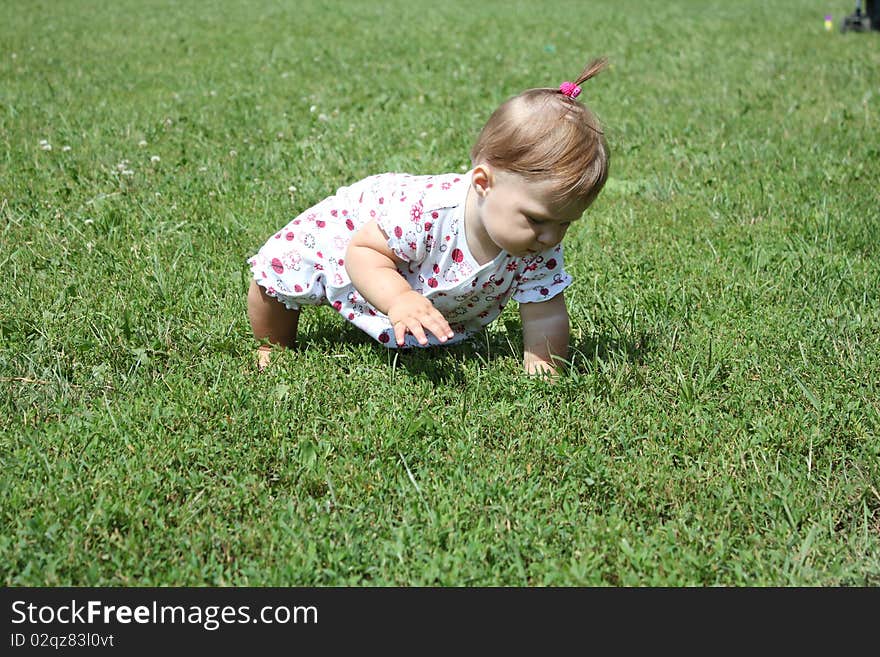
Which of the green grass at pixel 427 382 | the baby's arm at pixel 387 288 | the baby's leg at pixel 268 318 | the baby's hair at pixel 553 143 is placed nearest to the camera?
the green grass at pixel 427 382

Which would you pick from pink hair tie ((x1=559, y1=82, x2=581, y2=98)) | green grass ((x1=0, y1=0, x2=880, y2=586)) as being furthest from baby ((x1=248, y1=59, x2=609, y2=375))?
green grass ((x1=0, y1=0, x2=880, y2=586))

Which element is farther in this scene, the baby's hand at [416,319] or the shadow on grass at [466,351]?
the shadow on grass at [466,351]

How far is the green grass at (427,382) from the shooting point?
8.28ft

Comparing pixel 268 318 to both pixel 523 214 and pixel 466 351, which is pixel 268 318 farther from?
pixel 523 214

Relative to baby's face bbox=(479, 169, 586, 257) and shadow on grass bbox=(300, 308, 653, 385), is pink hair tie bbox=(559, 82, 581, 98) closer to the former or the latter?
baby's face bbox=(479, 169, 586, 257)

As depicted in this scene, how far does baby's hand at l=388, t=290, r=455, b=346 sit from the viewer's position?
3078 mm

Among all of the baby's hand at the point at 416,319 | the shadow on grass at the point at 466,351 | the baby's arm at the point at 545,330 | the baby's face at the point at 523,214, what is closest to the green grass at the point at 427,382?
the shadow on grass at the point at 466,351

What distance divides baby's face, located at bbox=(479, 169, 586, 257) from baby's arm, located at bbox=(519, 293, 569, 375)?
320 mm

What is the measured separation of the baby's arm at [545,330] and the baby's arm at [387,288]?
0.41m

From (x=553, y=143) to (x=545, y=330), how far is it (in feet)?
2.60

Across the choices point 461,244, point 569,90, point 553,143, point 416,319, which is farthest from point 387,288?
point 569,90

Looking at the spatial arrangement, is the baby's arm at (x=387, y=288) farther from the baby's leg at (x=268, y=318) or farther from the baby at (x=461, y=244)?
the baby's leg at (x=268, y=318)

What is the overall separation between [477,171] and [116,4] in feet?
46.7
